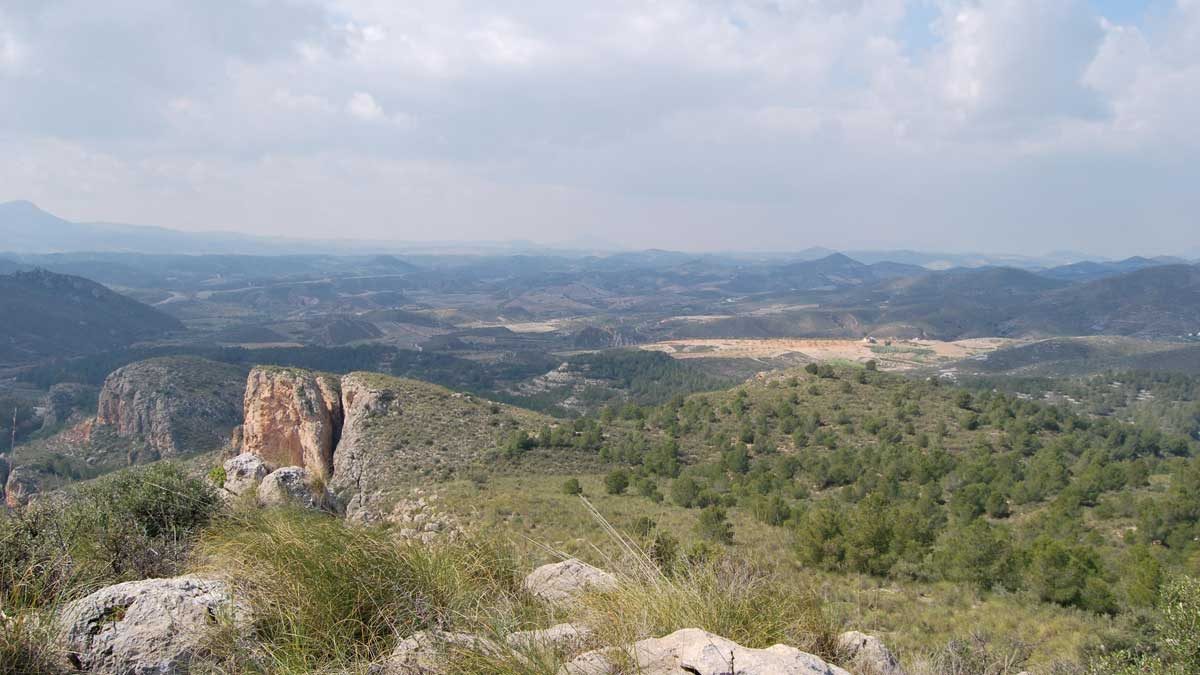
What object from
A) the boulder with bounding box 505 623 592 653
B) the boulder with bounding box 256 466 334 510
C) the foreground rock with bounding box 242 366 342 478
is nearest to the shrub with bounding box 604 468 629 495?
the foreground rock with bounding box 242 366 342 478

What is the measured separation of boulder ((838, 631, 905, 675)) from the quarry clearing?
109m

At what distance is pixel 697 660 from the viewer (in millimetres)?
3227

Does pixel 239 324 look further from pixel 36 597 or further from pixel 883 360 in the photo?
pixel 36 597

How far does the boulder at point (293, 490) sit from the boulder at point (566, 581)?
5364 mm

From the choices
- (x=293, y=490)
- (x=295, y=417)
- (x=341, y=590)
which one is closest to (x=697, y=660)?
(x=341, y=590)

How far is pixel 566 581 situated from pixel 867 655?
2567 mm

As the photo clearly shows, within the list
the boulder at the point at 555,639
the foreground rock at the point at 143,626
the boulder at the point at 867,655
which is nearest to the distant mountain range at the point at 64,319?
the foreground rock at the point at 143,626

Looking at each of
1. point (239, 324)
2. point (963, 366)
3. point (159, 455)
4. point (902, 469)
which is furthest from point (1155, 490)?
point (239, 324)

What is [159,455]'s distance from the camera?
2319 inches

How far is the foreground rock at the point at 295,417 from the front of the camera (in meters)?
31.8

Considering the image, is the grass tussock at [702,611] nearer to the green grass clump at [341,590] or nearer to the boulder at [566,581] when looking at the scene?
the boulder at [566,581]

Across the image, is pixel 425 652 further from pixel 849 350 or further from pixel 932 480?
pixel 849 350

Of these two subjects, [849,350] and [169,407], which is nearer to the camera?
[169,407]

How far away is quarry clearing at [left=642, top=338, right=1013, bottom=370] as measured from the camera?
118m
